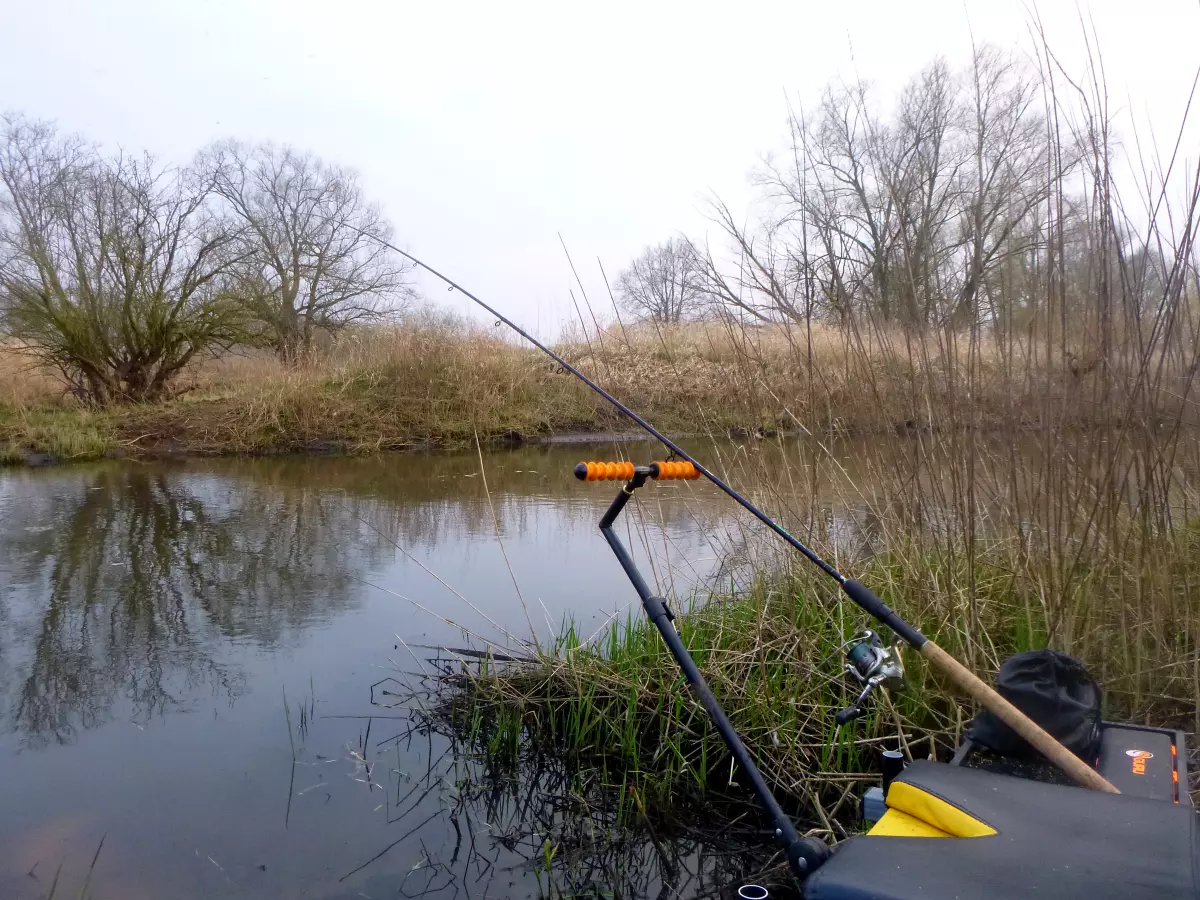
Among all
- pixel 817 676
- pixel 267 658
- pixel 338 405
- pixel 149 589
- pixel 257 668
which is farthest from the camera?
pixel 338 405

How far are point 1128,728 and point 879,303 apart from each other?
185cm

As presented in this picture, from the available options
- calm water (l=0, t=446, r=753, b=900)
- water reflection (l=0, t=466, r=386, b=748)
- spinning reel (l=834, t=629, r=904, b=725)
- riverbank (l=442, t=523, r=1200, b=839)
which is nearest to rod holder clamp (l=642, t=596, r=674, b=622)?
spinning reel (l=834, t=629, r=904, b=725)

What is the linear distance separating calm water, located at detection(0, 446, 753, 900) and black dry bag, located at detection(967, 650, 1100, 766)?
4.69 ft

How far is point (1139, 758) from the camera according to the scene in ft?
6.03

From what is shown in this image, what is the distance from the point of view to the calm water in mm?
2643

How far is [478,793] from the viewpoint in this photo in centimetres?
304

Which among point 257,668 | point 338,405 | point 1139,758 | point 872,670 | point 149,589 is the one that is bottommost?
point 257,668

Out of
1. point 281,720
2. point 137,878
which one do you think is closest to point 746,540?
point 281,720

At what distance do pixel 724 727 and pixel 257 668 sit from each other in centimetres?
292

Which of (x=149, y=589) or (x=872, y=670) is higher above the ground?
(x=872, y=670)

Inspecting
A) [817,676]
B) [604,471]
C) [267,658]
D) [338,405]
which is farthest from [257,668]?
[338,405]

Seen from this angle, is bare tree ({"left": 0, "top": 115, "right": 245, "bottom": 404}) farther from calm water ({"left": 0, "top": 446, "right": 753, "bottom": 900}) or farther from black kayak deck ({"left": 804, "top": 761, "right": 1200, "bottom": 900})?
black kayak deck ({"left": 804, "top": 761, "right": 1200, "bottom": 900})

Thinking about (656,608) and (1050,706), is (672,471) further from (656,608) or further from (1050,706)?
(1050,706)

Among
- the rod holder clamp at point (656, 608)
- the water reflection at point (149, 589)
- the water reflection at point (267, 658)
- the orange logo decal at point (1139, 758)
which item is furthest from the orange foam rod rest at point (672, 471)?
the water reflection at point (149, 589)
